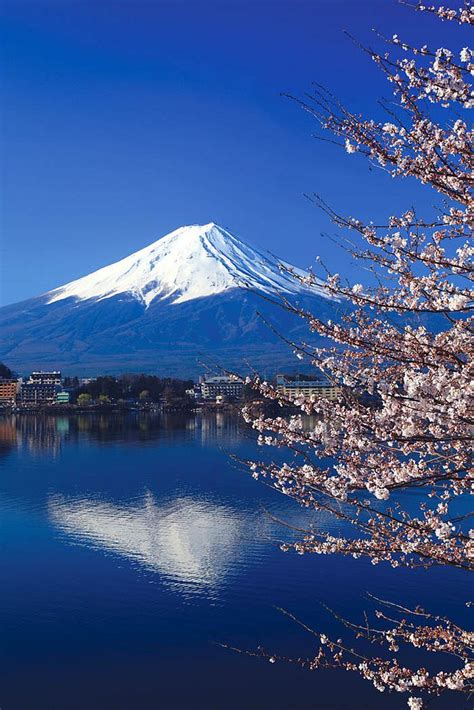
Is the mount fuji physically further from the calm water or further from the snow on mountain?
the calm water

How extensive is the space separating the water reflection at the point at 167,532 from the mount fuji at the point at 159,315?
162 ft

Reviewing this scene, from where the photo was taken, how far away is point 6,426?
27766 mm

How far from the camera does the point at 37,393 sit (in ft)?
140

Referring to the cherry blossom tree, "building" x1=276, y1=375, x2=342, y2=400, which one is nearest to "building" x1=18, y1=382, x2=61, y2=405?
"building" x1=276, y1=375, x2=342, y2=400

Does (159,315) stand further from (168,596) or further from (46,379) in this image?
(168,596)

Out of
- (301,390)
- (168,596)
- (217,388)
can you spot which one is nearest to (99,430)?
(168,596)

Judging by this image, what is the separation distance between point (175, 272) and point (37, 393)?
5637 cm

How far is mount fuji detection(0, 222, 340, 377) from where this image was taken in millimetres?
71062

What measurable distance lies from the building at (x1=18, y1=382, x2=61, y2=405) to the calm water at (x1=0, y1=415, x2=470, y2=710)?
30213 mm

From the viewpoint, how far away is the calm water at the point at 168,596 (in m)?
4.99

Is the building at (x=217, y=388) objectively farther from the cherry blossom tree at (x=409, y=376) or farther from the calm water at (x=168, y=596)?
the cherry blossom tree at (x=409, y=376)

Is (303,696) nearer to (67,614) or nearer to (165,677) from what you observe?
(165,677)

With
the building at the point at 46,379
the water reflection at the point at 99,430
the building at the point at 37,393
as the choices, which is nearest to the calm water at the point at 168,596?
the water reflection at the point at 99,430

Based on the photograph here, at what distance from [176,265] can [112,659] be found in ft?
312
